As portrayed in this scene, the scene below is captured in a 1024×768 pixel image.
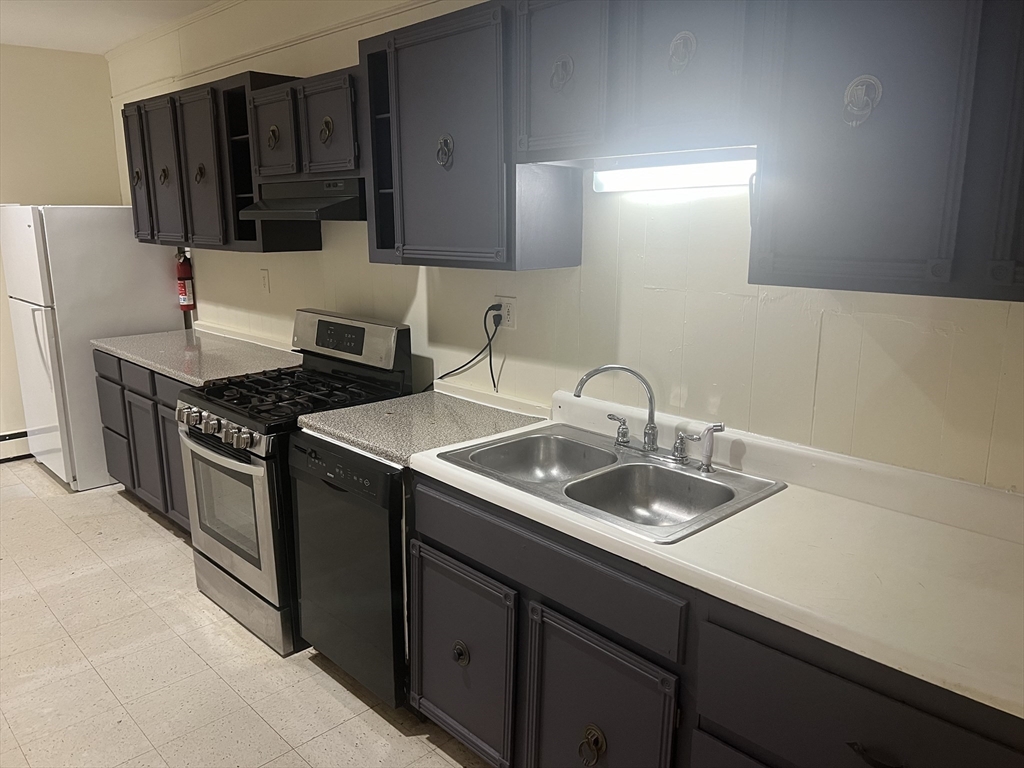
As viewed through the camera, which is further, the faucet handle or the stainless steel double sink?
the faucet handle

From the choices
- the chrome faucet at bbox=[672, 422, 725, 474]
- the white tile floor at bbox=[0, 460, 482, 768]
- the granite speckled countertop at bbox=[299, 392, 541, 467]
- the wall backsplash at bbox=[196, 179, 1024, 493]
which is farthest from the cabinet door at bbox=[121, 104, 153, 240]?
the chrome faucet at bbox=[672, 422, 725, 474]

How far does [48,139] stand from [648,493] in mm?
4652

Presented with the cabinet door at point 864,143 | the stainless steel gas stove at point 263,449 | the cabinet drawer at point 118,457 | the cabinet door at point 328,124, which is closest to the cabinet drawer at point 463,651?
the stainless steel gas stove at point 263,449

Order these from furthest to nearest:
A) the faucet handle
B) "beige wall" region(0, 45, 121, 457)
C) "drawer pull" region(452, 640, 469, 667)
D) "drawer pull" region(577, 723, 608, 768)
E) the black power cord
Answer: "beige wall" region(0, 45, 121, 457), the black power cord, the faucet handle, "drawer pull" region(452, 640, 469, 667), "drawer pull" region(577, 723, 608, 768)

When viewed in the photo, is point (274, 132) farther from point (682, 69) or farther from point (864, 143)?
point (864, 143)

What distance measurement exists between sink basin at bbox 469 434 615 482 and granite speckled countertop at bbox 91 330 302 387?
1.54 m

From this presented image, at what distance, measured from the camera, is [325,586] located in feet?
8.01

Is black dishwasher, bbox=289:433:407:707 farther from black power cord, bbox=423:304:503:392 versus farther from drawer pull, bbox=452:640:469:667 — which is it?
black power cord, bbox=423:304:503:392

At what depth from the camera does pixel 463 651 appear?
200cm

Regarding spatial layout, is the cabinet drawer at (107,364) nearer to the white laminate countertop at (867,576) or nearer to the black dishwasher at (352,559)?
the black dishwasher at (352,559)

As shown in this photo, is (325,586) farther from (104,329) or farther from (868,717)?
(104,329)

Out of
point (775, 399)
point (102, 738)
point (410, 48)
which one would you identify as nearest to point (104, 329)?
point (102, 738)

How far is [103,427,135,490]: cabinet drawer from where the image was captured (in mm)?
3934

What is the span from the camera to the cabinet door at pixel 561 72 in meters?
1.76
